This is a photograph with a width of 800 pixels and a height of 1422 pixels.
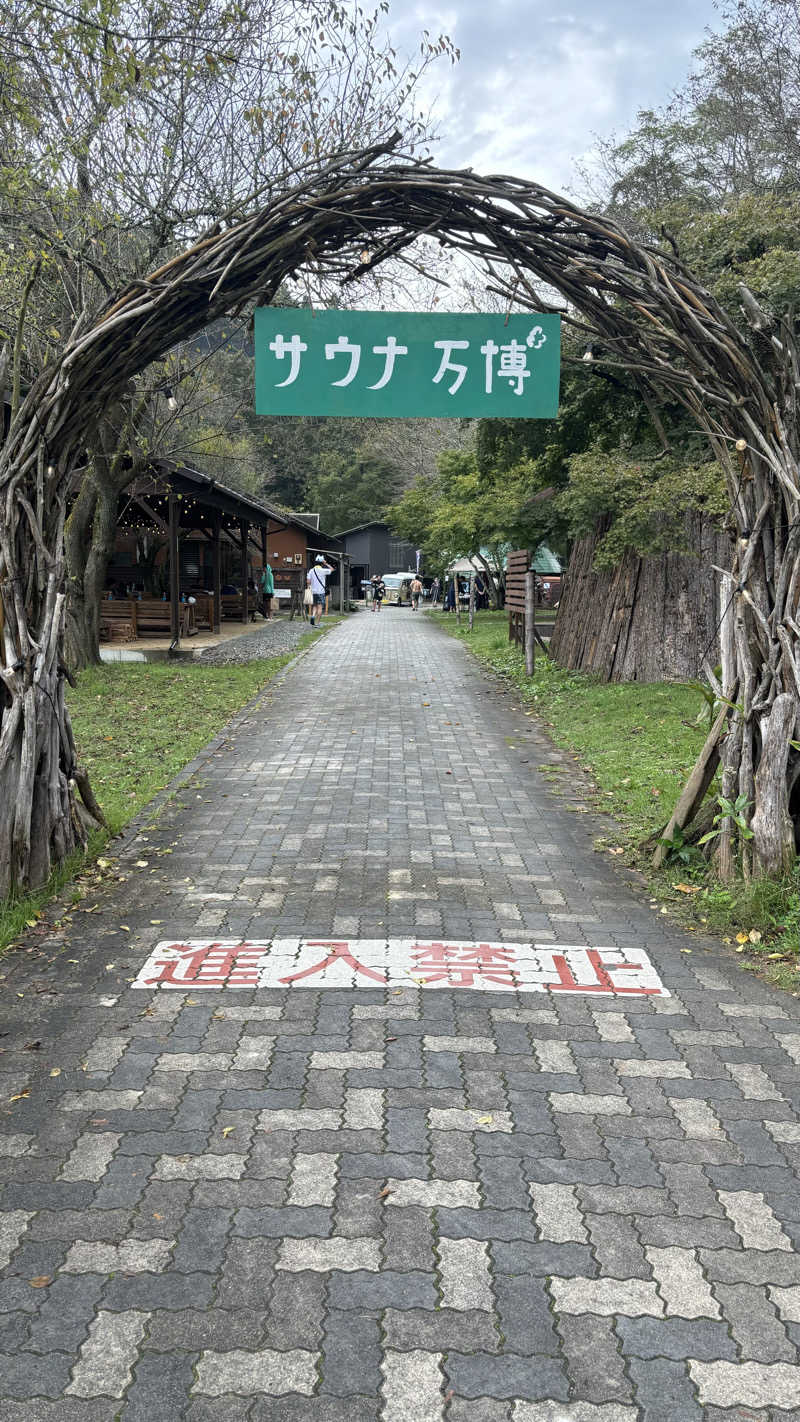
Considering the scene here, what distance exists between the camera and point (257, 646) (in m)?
22.0

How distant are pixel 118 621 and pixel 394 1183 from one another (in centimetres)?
1960

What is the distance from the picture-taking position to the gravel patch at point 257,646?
19.1 metres

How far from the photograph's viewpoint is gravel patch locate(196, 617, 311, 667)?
1908 centimetres

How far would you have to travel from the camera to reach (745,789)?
5.22 metres

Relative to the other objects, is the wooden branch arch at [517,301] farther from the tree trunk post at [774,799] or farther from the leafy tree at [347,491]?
the leafy tree at [347,491]

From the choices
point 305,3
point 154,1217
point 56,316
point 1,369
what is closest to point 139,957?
point 154,1217

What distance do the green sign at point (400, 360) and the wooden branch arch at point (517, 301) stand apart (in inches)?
13.7

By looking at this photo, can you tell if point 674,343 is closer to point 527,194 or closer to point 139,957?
point 527,194

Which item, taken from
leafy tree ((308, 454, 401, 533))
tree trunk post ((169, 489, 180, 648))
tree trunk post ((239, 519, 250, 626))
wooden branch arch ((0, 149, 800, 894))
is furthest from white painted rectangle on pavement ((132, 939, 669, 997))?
leafy tree ((308, 454, 401, 533))

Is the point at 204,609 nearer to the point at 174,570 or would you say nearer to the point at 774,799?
the point at 174,570

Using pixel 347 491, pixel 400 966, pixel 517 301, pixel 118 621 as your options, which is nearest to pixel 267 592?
pixel 118 621

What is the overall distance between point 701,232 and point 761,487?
24.7ft

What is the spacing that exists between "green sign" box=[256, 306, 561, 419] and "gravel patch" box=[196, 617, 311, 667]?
491 inches

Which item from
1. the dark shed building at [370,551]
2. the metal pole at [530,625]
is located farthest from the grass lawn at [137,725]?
the dark shed building at [370,551]
